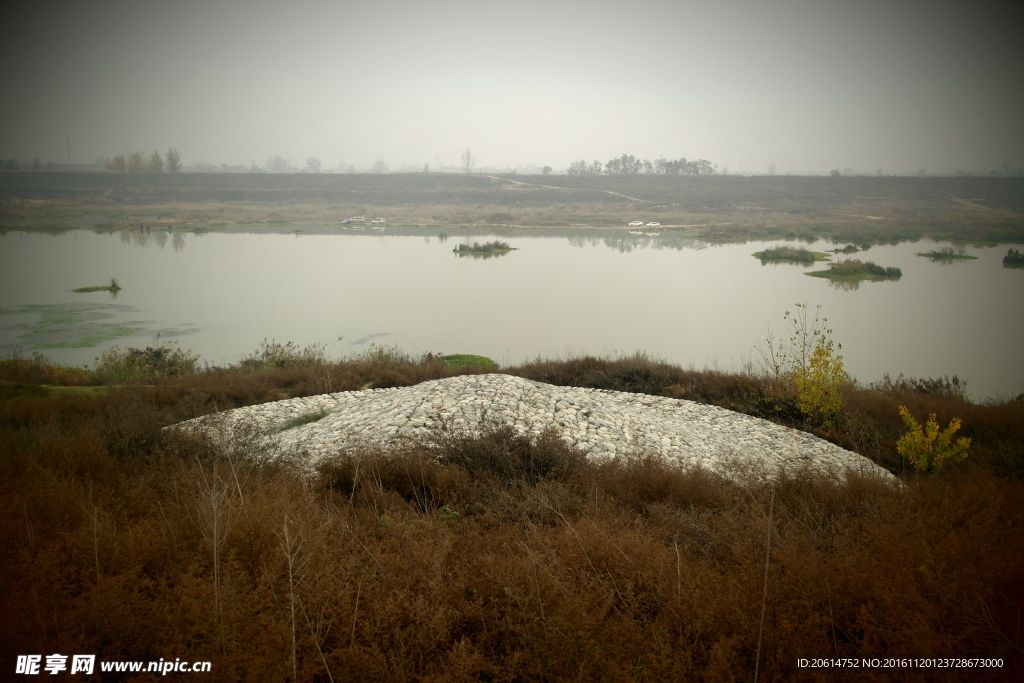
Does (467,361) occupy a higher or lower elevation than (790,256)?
Answer: lower

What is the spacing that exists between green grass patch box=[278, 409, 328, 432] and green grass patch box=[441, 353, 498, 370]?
16.0 ft

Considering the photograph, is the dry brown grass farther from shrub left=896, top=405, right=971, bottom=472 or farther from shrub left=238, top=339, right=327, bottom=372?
shrub left=238, top=339, right=327, bottom=372

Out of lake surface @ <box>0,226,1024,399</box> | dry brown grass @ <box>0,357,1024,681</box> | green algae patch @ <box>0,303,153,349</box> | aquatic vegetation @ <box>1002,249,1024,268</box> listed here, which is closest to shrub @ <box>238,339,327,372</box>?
lake surface @ <box>0,226,1024,399</box>

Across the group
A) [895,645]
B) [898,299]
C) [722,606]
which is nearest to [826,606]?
[895,645]

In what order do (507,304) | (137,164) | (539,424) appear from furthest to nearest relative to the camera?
(137,164)
(507,304)
(539,424)

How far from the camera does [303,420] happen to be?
922 cm

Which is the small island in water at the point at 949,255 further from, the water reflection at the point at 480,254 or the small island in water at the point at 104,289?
the small island in water at the point at 104,289

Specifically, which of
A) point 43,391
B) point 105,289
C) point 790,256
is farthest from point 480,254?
point 43,391

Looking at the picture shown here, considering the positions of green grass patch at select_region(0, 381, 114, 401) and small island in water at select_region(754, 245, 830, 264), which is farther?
small island in water at select_region(754, 245, 830, 264)

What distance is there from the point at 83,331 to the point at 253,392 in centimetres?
1085

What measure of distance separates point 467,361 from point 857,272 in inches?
921

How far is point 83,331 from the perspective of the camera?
17688 mm

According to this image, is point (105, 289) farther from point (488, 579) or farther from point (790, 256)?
point (790, 256)

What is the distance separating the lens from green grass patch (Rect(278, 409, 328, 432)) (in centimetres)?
876
